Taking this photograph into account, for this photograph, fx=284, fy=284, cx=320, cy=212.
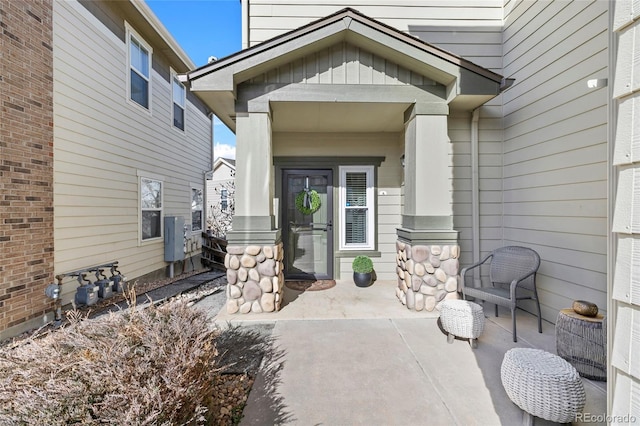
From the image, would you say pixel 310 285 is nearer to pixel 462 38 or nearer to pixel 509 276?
pixel 509 276

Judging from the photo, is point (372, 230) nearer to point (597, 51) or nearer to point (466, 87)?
point (466, 87)

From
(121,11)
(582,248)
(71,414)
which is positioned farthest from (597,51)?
(121,11)

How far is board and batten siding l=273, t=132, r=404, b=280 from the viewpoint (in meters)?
5.45

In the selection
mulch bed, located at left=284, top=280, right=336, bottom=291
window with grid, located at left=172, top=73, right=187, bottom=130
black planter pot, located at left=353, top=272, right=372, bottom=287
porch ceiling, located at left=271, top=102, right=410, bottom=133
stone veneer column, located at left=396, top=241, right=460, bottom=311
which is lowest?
mulch bed, located at left=284, top=280, right=336, bottom=291

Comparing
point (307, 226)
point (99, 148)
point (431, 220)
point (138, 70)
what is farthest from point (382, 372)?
point (138, 70)

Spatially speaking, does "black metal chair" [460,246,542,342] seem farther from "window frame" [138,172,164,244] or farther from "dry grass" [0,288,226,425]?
"window frame" [138,172,164,244]

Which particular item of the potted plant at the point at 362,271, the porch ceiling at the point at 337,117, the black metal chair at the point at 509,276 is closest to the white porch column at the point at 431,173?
the porch ceiling at the point at 337,117

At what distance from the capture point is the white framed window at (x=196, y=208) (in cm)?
900

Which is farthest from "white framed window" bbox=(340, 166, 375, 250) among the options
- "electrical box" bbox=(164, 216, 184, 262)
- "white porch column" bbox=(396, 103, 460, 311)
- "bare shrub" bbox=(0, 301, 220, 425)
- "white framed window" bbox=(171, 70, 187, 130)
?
"white framed window" bbox=(171, 70, 187, 130)

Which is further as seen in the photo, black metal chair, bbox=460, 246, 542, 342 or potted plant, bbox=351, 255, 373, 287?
potted plant, bbox=351, 255, 373, 287

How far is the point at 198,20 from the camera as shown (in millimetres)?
9602

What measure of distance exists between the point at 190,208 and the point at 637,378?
9.21m

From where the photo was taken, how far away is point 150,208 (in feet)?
21.8

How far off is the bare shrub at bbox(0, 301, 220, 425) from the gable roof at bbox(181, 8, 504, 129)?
2.89 m
